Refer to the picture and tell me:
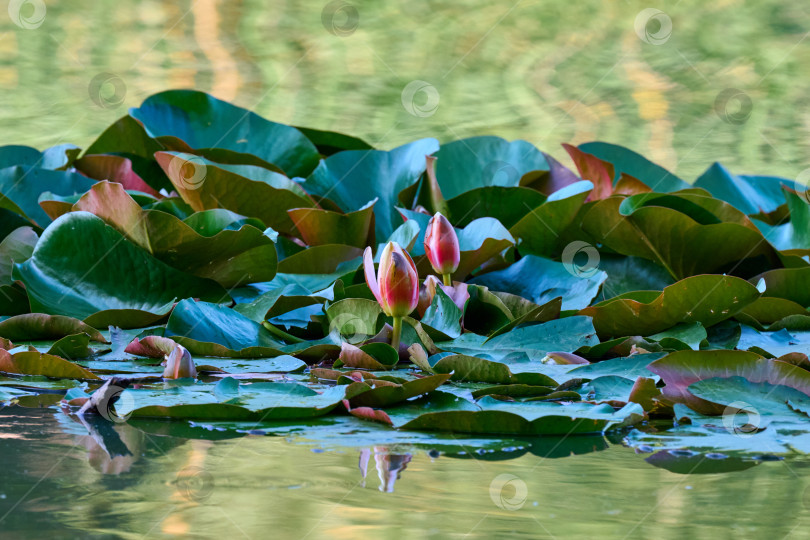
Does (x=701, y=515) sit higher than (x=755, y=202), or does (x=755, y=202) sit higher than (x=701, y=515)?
(x=755, y=202)

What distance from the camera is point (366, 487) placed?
0.74 meters

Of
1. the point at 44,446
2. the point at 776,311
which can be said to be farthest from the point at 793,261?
the point at 44,446

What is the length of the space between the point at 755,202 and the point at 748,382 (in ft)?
4.58

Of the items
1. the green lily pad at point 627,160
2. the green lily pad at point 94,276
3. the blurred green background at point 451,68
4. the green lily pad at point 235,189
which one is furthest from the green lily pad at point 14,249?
the blurred green background at point 451,68

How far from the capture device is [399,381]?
1.04m

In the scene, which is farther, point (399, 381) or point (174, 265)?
point (174, 265)

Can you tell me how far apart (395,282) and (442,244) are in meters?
0.21

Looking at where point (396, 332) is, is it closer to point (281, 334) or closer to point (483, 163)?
point (281, 334)

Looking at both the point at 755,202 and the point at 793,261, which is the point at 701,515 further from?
the point at 755,202

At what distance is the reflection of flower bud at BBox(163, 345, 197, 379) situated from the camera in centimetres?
110

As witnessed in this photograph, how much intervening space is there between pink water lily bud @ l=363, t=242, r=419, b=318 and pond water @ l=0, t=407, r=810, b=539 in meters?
0.30

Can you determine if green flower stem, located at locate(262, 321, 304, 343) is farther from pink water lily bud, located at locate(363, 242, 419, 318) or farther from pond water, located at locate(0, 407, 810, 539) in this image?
pond water, located at locate(0, 407, 810, 539)

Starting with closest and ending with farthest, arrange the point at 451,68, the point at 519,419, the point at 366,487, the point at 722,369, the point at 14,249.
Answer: the point at 366,487
the point at 519,419
the point at 722,369
the point at 14,249
the point at 451,68

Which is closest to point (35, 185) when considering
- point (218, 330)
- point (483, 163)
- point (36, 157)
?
point (36, 157)
